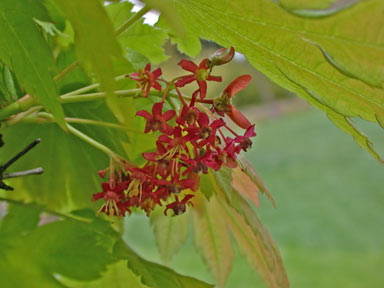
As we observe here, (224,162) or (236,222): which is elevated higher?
(224,162)

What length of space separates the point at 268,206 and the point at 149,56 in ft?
14.5

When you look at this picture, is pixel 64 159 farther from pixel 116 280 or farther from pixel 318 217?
pixel 318 217

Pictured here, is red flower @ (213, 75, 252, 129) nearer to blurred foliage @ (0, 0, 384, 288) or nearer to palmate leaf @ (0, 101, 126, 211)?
blurred foliage @ (0, 0, 384, 288)

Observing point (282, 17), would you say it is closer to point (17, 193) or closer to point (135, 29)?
point (135, 29)

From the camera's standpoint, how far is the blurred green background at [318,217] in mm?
3150

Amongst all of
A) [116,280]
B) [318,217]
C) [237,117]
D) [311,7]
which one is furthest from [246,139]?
[318,217]

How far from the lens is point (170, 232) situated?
0.71 m

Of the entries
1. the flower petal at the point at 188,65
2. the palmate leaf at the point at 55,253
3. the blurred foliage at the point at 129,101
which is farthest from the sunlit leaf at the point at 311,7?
the palmate leaf at the point at 55,253

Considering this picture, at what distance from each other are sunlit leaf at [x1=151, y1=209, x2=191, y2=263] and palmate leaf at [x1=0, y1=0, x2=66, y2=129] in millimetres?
389

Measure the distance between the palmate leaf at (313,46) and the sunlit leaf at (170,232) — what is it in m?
0.35

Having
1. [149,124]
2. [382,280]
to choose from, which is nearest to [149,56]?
[149,124]

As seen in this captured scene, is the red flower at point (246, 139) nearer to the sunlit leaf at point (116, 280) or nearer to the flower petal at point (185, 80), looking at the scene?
the flower petal at point (185, 80)

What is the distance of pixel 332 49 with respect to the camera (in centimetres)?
32

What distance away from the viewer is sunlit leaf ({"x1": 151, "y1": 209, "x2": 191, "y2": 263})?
0.70 meters
